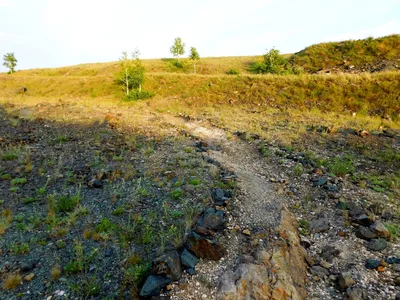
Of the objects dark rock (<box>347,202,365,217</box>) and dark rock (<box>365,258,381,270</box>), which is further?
dark rock (<box>347,202,365,217</box>)

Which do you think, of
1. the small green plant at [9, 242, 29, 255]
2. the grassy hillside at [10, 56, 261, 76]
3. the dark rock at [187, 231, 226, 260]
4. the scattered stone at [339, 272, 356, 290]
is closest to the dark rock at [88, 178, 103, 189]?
the small green plant at [9, 242, 29, 255]

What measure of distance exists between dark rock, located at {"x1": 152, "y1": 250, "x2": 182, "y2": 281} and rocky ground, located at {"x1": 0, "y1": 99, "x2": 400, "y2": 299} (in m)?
0.03

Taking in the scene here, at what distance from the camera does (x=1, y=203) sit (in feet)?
27.9

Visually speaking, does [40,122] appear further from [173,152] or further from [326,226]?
[326,226]

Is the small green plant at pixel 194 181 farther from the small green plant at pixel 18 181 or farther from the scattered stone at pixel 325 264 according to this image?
the small green plant at pixel 18 181

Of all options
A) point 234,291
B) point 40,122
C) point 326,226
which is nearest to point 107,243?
point 234,291

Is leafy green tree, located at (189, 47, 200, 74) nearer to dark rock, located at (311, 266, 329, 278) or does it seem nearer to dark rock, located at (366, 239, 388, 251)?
dark rock, located at (366, 239, 388, 251)

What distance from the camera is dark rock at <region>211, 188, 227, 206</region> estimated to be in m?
8.37

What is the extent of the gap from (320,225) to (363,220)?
134 centimetres

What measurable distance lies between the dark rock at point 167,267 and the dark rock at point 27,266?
2.95 m

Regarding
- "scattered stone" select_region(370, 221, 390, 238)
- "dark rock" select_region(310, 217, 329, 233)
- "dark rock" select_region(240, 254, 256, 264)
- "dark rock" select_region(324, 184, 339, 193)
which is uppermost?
"dark rock" select_region(240, 254, 256, 264)

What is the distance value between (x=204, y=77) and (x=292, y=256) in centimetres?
2881

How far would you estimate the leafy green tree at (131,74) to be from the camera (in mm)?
30766

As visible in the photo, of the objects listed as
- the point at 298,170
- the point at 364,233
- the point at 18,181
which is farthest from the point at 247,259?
the point at 18,181
